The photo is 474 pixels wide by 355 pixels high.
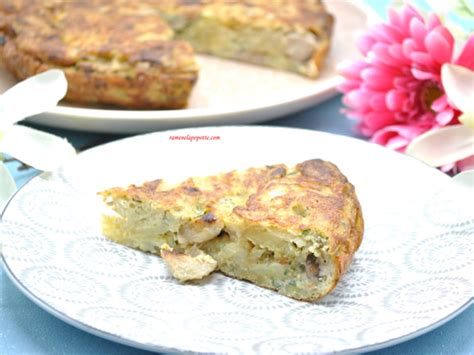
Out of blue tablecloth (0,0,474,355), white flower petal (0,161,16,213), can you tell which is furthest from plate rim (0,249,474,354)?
white flower petal (0,161,16,213)

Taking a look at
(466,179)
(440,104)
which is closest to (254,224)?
(466,179)

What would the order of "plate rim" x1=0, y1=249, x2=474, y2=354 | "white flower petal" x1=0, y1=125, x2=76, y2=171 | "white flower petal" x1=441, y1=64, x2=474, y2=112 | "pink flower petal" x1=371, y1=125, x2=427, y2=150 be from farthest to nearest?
"pink flower petal" x1=371, y1=125, x2=427, y2=150, "white flower petal" x1=441, y1=64, x2=474, y2=112, "white flower petal" x1=0, y1=125, x2=76, y2=171, "plate rim" x1=0, y1=249, x2=474, y2=354

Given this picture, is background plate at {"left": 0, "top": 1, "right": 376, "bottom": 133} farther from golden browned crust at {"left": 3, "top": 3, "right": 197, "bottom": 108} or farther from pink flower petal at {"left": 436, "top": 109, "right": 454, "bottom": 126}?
pink flower petal at {"left": 436, "top": 109, "right": 454, "bottom": 126}

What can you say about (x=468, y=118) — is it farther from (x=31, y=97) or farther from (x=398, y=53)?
(x=31, y=97)

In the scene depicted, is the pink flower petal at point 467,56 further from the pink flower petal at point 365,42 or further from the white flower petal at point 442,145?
the pink flower petal at point 365,42

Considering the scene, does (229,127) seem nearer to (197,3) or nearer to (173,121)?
(173,121)

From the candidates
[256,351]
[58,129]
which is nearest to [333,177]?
[256,351]

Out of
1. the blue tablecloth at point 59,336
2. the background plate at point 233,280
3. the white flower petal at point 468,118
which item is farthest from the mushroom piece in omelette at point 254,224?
the white flower petal at point 468,118
